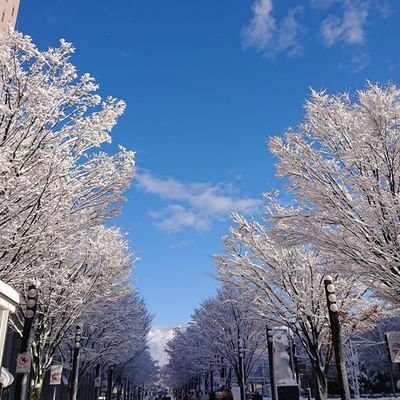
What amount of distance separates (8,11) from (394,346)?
34981 millimetres

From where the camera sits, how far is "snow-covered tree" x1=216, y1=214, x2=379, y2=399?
15555 mm

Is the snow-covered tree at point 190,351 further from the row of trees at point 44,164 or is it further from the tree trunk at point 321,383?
the row of trees at point 44,164

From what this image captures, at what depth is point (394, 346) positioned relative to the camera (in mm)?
8414

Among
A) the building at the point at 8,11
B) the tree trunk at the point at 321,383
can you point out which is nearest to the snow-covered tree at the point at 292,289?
the tree trunk at the point at 321,383

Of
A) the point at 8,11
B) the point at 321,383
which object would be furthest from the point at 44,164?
the point at 8,11

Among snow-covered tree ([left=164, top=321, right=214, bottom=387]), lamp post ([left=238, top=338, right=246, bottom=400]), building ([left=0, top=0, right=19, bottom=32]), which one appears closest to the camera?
lamp post ([left=238, top=338, right=246, bottom=400])

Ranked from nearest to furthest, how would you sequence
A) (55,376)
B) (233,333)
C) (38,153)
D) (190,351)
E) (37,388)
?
(38,153)
(55,376)
(37,388)
(233,333)
(190,351)

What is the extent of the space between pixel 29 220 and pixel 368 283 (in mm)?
7346

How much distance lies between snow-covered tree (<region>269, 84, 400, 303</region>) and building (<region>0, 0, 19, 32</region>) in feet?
88.1

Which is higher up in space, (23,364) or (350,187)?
(350,187)

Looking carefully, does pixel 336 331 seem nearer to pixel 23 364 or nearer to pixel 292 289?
pixel 292 289

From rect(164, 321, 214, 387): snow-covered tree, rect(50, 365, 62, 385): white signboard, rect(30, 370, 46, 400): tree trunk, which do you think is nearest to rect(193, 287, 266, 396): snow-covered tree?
rect(164, 321, 214, 387): snow-covered tree

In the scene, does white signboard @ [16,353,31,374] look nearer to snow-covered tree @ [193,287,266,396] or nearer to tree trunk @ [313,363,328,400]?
tree trunk @ [313,363,328,400]

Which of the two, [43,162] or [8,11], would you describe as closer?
[43,162]
